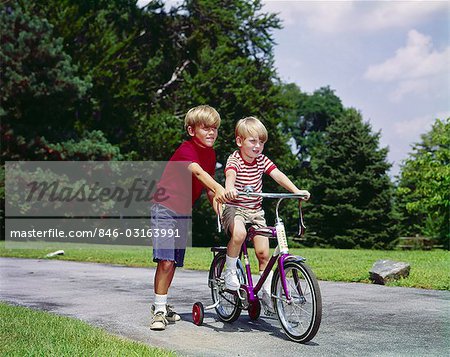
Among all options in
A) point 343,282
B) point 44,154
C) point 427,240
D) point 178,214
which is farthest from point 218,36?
point 178,214

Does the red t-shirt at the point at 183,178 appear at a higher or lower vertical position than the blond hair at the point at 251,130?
lower

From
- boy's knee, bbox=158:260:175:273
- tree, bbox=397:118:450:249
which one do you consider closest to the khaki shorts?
boy's knee, bbox=158:260:175:273

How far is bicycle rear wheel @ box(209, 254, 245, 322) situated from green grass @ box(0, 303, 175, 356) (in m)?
1.30

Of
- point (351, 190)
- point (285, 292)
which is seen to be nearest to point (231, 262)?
point (285, 292)

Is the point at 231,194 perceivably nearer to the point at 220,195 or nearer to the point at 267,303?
the point at 220,195

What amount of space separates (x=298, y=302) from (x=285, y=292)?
15 centimetres

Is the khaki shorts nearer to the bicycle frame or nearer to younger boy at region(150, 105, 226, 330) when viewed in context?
the bicycle frame

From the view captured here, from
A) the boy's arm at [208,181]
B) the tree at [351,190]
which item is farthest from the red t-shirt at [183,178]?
the tree at [351,190]

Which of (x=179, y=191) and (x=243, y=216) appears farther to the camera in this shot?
(x=179, y=191)

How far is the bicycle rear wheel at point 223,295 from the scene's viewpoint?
612cm

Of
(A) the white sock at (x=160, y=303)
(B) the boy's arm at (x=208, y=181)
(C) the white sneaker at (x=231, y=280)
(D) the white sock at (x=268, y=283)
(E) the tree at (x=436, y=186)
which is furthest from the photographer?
(E) the tree at (x=436, y=186)

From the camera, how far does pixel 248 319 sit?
6492mm

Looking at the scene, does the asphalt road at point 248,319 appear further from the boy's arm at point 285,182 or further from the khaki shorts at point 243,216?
the boy's arm at point 285,182

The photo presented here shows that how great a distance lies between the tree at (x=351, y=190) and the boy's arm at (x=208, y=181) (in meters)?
25.3
